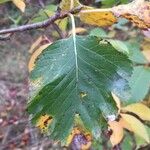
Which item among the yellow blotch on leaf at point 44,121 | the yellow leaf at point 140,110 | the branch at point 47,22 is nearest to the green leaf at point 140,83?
the yellow leaf at point 140,110

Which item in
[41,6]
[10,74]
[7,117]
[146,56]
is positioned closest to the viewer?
[41,6]

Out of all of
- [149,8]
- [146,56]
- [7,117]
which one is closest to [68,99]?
[149,8]

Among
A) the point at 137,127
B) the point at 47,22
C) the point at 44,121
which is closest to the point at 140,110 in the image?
the point at 137,127

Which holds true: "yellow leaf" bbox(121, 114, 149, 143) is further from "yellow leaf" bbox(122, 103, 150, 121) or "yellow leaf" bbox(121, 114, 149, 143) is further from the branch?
the branch

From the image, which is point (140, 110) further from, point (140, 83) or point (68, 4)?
point (68, 4)

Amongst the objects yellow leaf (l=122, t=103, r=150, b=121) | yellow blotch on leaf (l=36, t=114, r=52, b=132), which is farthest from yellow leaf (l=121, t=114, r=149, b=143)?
yellow blotch on leaf (l=36, t=114, r=52, b=132)

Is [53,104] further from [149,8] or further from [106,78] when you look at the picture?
[149,8]

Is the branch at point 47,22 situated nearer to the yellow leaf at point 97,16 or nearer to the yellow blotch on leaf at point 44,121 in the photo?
the yellow leaf at point 97,16
